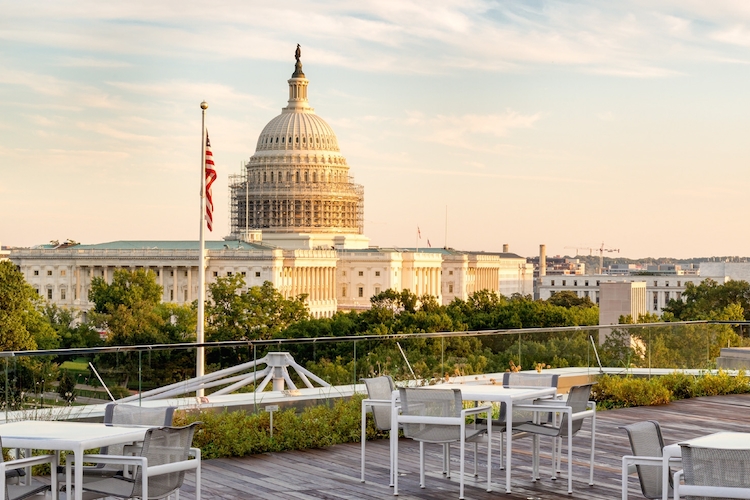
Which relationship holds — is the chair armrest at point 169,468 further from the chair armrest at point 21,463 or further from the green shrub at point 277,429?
the green shrub at point 277,429

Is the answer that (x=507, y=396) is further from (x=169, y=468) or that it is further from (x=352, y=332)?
(x=352, y=332)

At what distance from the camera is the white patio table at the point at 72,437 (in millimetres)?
8383

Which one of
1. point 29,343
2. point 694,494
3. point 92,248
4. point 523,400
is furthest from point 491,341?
point 92,248

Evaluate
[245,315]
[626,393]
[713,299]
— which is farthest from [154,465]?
[713,299]

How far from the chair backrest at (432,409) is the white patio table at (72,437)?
2.80 meters

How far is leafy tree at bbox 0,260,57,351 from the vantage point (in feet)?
241

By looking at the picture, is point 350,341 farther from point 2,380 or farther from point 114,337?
point 114,337

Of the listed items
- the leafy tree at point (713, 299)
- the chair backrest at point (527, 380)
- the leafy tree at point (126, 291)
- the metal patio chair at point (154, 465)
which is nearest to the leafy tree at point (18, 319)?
the leafy tree at point (126, 291)

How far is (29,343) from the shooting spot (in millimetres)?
74312

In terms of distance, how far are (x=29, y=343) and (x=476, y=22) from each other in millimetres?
37759

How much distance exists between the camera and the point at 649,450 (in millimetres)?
8867

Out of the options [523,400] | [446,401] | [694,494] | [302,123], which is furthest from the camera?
[302,123]

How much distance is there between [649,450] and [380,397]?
3982 mm

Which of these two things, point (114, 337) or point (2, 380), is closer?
point (2, 380)
